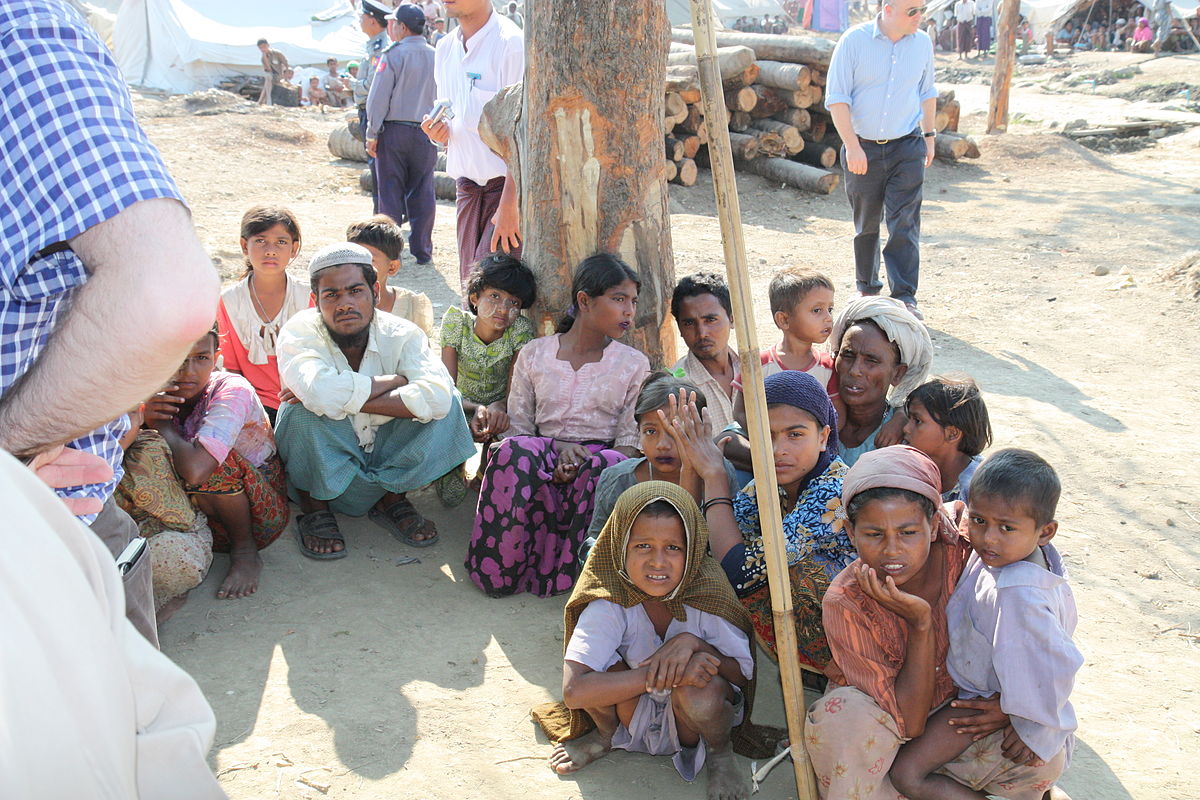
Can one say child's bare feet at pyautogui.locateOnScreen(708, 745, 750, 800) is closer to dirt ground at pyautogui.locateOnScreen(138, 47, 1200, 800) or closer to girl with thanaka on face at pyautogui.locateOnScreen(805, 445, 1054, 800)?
dirt ground at pyautogui.locateOnScreen(138, 47, 1200, 800)

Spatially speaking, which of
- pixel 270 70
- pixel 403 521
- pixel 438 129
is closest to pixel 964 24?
Answer: pixel 270 70

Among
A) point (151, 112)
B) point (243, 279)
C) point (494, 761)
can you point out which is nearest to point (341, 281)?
point (243, 279)

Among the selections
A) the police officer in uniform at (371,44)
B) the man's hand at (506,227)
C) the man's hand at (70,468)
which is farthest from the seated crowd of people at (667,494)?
the police officer in uniform at (371,44)

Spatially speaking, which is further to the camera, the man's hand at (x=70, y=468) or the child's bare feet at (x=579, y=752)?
the child's bare feet at (x=579, y=752)

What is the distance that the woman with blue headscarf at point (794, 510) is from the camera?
9.16 ft

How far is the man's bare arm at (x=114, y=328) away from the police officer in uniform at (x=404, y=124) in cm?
600

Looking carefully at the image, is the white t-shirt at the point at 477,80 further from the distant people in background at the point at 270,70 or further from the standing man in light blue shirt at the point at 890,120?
the distant people in background at the point at 270,70

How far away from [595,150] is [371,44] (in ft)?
22.9

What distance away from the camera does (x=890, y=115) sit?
6.20 metres

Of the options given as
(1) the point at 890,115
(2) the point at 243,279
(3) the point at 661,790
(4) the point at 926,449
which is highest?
(1) the point at 890,115

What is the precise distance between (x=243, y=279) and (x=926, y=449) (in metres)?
2.93

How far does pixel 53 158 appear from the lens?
146 centimetres

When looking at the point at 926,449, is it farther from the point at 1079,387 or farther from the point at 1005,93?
the point at 1005,93

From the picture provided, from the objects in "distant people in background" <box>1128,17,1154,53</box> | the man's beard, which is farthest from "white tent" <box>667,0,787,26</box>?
the man's beard
